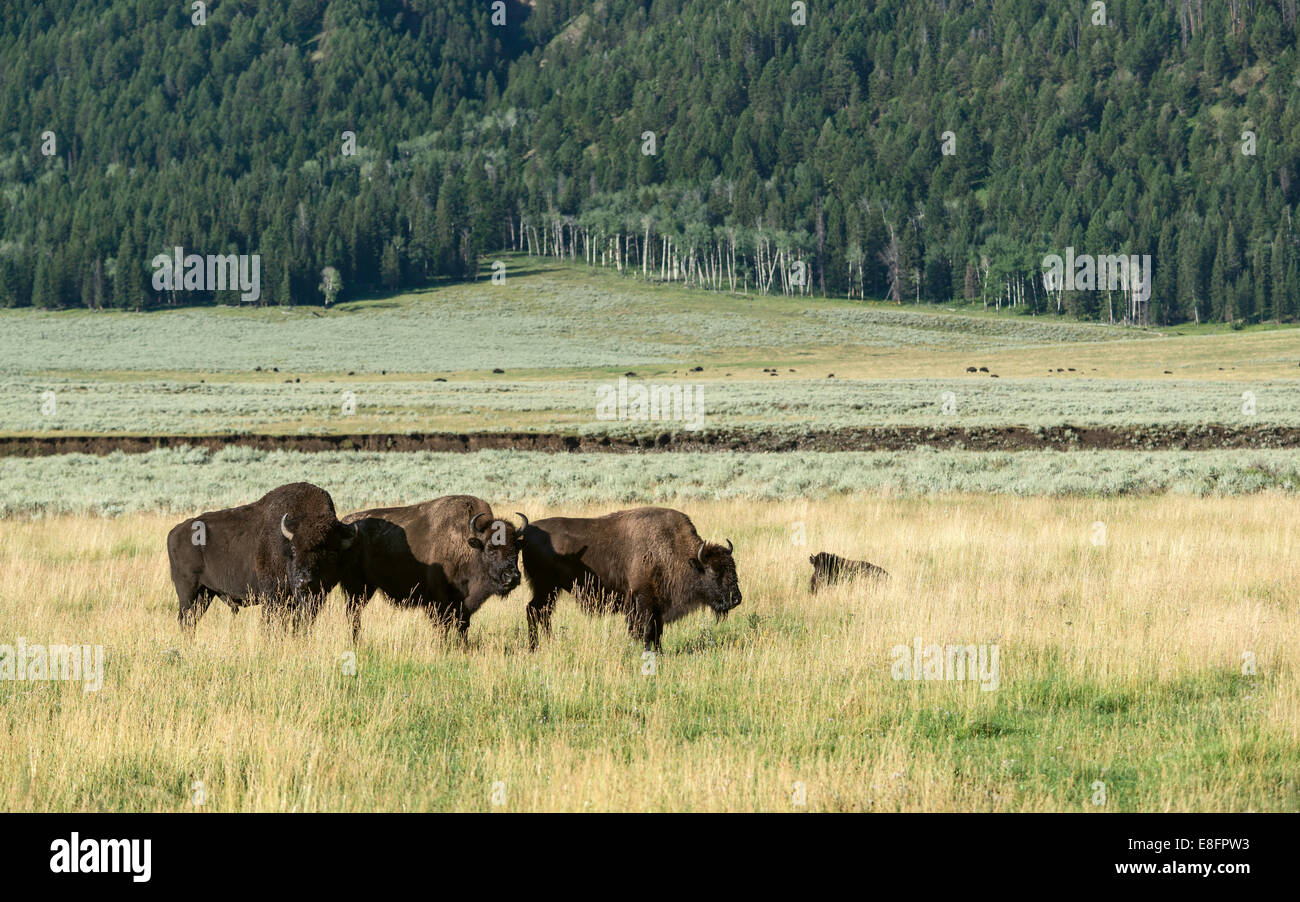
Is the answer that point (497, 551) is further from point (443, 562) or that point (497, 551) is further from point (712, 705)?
point (712, 705)

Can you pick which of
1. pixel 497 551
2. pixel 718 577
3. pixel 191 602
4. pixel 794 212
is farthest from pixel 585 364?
pixel 794 212

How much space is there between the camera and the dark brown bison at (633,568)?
9.39m

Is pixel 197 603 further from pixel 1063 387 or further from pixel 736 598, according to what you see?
pixel 1063 387

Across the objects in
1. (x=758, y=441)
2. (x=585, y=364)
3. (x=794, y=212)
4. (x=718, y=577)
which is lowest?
(x=758, y=441)

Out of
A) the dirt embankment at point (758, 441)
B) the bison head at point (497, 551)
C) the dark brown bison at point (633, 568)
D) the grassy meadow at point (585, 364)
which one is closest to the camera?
the bison head at point (497, 551)

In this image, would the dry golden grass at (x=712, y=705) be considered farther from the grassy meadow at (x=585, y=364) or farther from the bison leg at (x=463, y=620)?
the grassy meadow at (x=585, y=364)

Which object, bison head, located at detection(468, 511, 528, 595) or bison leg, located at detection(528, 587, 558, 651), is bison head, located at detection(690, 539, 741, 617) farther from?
bison head, located at detection(468, 511, 528, 595)

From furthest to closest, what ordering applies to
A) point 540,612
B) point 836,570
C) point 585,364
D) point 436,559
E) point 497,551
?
point 585,364, point 836,570, point 436,559, point 540,612, point 497,551

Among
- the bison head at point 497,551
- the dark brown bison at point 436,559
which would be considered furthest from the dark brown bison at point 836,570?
the bison head at point 497,551

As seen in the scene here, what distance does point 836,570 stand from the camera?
12.5 m

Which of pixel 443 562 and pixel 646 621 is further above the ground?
pixel 443 562

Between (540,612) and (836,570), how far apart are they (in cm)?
408

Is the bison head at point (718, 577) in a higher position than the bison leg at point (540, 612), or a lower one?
higher
